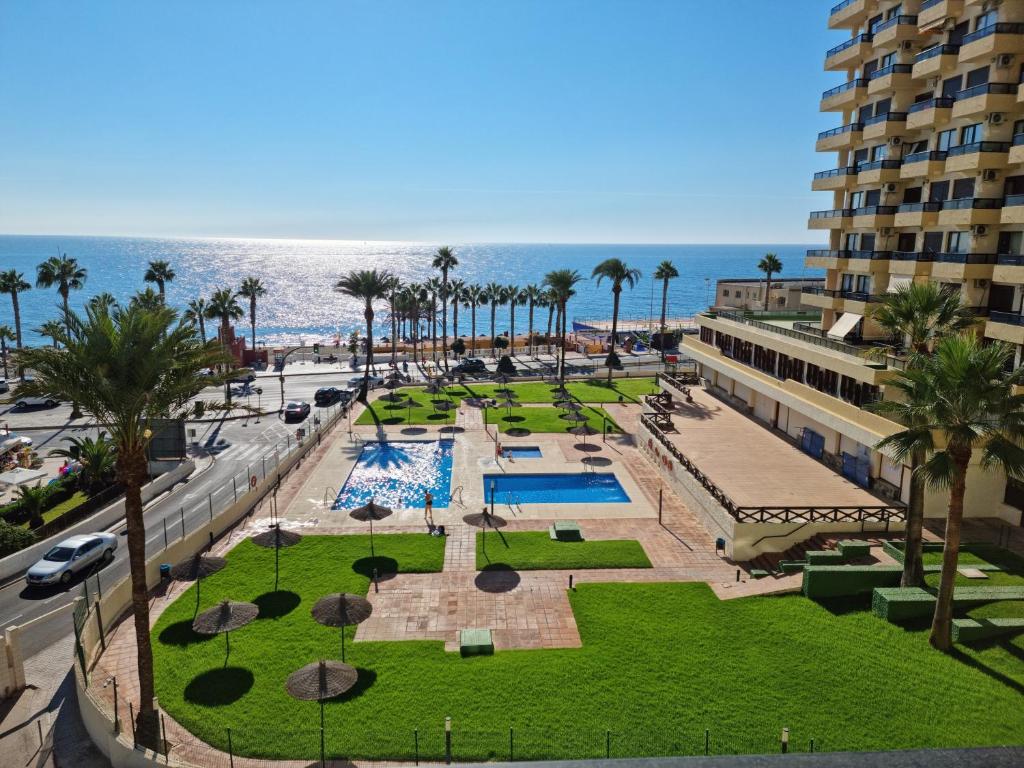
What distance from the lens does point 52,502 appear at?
33.5 metres

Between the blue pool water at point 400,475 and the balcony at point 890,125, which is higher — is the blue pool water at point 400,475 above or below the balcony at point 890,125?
below

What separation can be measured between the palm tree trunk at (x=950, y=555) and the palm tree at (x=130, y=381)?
19394mm

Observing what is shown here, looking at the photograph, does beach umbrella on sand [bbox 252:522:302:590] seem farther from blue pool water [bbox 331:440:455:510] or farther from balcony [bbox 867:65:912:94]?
balcony [bbox 867:65:912:94]

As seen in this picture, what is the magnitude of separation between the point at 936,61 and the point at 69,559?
1720 inches

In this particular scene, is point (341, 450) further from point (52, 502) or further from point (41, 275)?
point (41, 275)

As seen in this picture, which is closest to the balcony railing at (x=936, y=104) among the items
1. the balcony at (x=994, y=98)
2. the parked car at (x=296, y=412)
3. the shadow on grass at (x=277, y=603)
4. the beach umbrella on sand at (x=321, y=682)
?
the balcony at (x=994, y=98)

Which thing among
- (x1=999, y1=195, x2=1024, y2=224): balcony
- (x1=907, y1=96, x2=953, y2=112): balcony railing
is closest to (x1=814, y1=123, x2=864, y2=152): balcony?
(x1=907, y1=96, x2=953, y2=112): balcony railing

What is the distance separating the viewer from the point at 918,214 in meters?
32.5

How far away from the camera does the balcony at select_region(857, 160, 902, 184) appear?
3528cm

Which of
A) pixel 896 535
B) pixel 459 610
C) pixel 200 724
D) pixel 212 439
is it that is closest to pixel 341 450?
pixel 212 439

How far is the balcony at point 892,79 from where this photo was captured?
34.1 metres

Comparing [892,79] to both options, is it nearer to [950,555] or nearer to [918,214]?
[918,214]

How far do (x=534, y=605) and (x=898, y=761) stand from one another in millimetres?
19671

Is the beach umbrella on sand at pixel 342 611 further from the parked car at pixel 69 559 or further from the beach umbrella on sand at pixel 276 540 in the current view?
the parked car at pixel 69 559
